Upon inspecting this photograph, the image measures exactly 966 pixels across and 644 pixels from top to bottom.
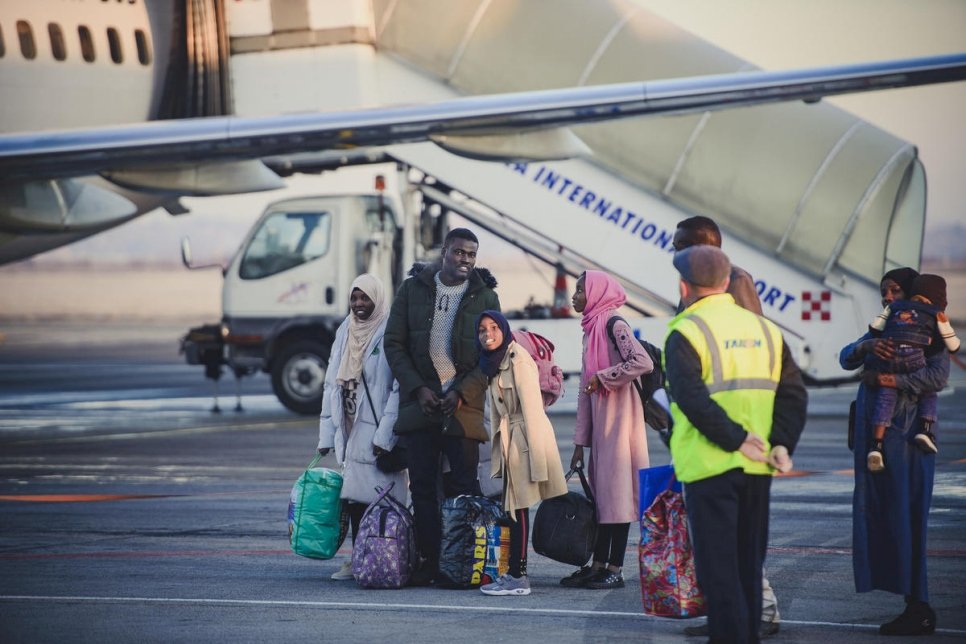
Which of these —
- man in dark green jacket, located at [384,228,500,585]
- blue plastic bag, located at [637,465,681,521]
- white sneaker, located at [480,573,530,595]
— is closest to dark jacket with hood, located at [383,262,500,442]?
man in dark green jacket, located at [384,228,500,585]

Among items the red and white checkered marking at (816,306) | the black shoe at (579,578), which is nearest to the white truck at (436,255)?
the red and white checkered marking at (816,306)

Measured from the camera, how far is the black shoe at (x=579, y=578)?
8422 millimetres

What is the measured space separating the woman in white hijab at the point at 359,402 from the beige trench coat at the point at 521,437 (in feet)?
2.30

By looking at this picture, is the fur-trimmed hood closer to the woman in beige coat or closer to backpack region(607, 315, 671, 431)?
the woman in beige coat

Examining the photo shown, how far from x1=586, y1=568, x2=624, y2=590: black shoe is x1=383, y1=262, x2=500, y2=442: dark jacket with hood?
999 millimetres

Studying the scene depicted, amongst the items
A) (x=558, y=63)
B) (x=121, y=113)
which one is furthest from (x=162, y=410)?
(x=558, y=63)

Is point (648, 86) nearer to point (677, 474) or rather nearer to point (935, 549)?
point (935, 549)

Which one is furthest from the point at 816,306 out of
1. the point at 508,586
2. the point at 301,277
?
Result: the point at 508,586

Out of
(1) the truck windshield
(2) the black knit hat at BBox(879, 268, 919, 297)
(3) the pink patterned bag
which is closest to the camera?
(3) the pink patterned bag

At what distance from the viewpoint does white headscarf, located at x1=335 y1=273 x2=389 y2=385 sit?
8914mm

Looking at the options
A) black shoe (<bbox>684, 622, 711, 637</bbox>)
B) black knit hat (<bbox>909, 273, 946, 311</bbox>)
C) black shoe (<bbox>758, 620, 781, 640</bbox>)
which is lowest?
black shoe (<bbox>684, 622, 711, 637</bbox>)

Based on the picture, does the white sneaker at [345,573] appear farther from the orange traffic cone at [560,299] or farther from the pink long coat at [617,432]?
the orange traffic cone at [560,299]

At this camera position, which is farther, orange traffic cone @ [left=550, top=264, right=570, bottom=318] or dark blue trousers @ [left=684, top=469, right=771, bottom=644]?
orange traffic cone @ [left=550, top=264, right=570, bottom=318]

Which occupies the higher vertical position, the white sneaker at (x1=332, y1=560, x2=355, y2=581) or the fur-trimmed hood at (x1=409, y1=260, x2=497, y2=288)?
the fur-trimmed hood at (x1=409, y1=260, x2=497, y2=288)
